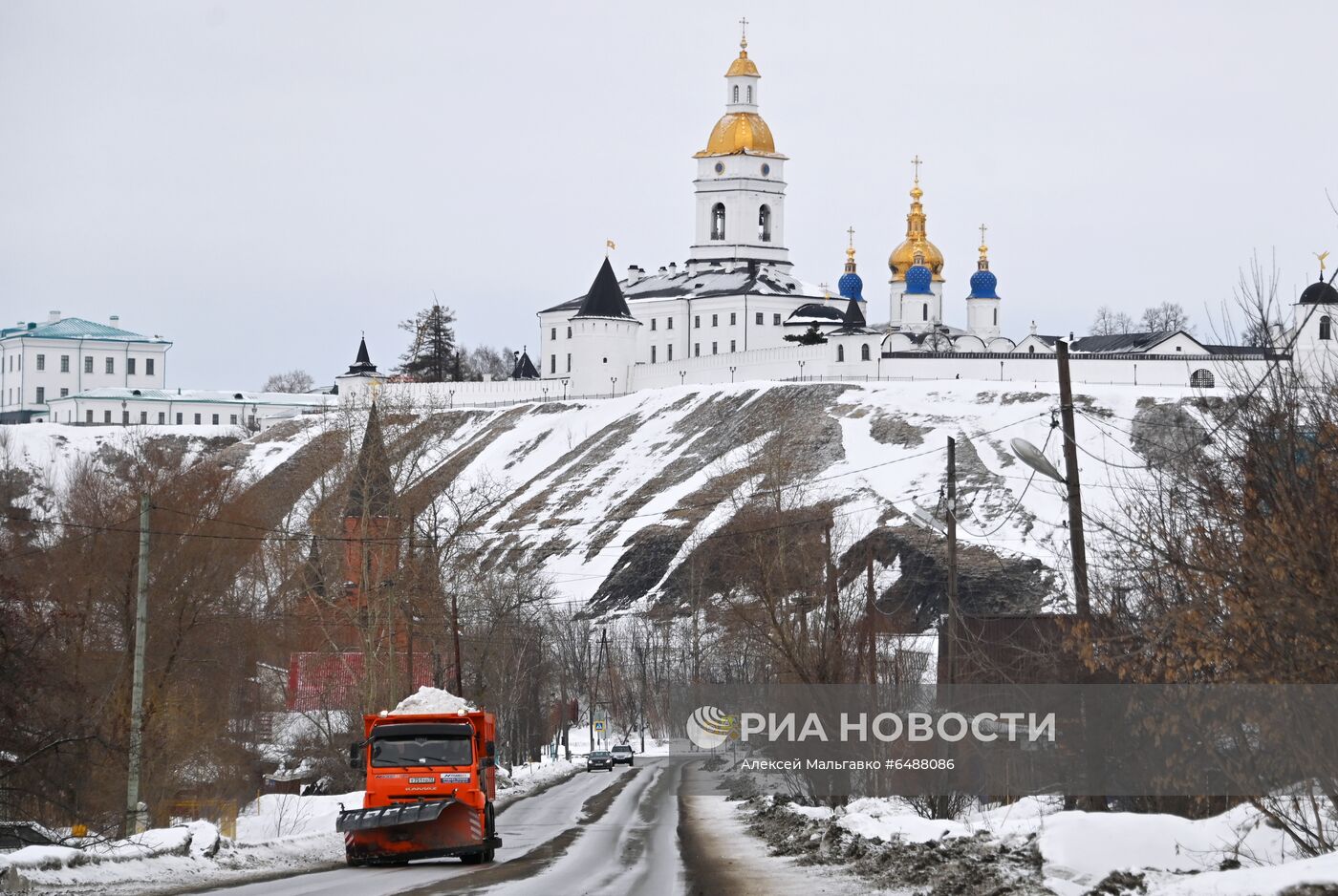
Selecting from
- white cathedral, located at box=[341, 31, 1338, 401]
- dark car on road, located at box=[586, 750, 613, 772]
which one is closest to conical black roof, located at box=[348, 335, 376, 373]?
white cathedral, located at box=[341, 31, 1338, 401]

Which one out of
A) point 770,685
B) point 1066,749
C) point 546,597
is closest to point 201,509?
point 770,685

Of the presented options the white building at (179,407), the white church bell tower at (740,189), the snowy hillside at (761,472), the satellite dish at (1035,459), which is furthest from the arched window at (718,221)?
the satellite dish at (1035,459)

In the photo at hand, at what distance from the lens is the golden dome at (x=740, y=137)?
514 ft

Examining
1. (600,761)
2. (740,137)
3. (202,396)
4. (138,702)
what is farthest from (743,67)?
(138,702)

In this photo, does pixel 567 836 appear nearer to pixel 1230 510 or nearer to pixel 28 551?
pixel 1230 510

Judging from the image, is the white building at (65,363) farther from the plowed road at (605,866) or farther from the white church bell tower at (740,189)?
the plowed road at (605,866)

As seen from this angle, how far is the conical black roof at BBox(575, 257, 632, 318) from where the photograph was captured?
468 ft

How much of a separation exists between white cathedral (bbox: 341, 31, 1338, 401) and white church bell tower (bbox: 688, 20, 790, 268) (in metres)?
0.12

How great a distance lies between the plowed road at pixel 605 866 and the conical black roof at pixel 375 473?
31.5ft

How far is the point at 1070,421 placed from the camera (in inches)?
785

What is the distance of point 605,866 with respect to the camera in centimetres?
2025

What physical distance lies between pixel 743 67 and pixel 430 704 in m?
141

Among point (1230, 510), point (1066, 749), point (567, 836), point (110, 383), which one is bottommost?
point (567, 836)

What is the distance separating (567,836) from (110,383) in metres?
157
